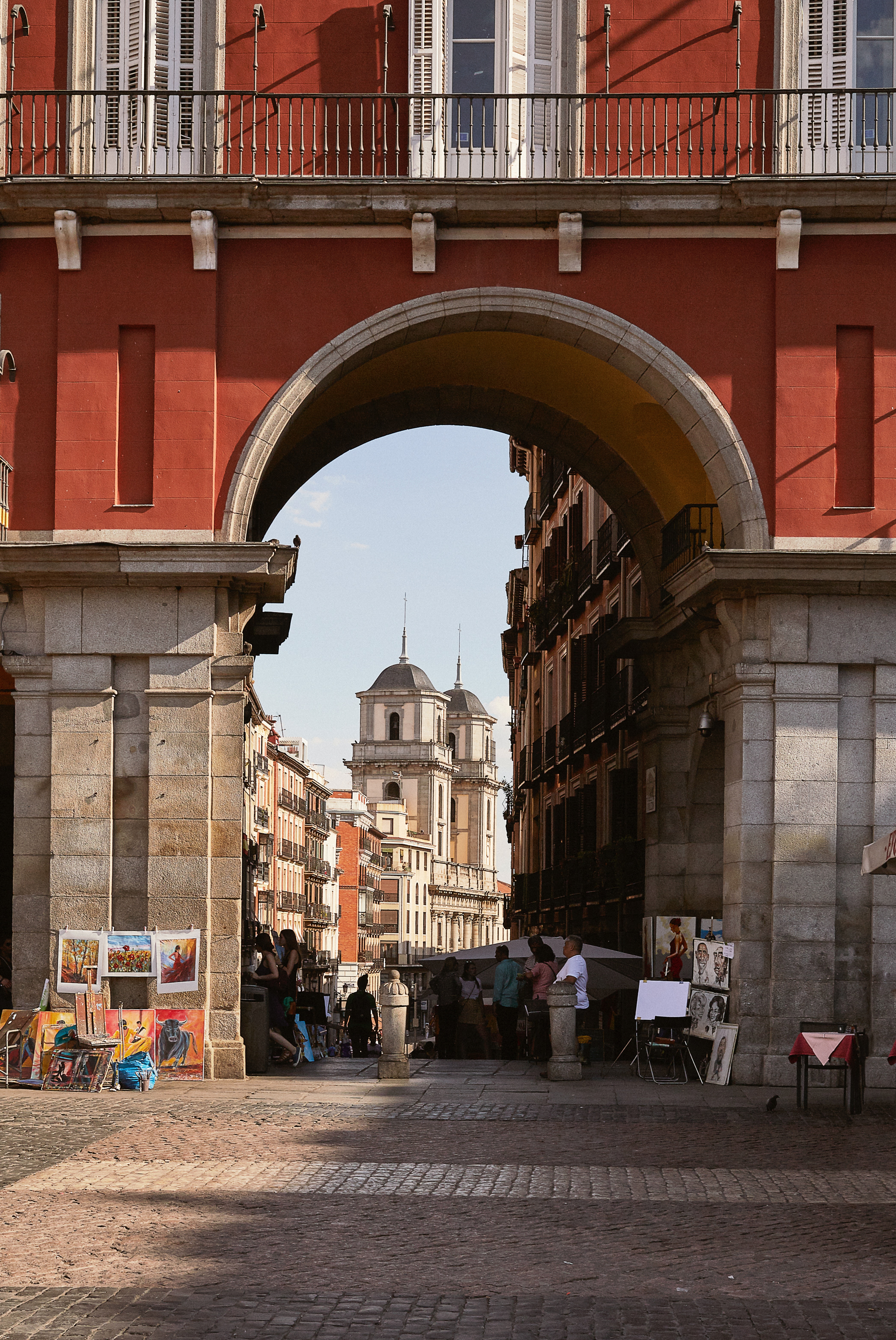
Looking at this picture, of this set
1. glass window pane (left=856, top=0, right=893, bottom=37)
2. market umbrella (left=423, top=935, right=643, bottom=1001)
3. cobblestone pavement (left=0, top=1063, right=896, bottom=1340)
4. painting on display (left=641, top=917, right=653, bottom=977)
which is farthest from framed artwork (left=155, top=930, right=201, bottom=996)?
glass window pane (left=856, top=0, right=893, bottom=37)

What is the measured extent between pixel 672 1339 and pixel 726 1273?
1.52 meters

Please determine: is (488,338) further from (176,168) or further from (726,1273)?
(726,1273)

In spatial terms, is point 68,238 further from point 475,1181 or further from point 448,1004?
point 475,1181

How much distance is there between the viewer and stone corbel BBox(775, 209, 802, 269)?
20531mm

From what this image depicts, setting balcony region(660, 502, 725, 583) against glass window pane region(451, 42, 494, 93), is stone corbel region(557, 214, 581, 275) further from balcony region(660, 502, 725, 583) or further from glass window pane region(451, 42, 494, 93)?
balcony region(660, 502, 725, 583)

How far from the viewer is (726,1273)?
9508 mm

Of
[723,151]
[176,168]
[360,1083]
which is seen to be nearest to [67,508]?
[176,168]

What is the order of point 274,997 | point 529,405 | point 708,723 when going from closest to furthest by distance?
point 274,997 < point 708,723 < point 529,405

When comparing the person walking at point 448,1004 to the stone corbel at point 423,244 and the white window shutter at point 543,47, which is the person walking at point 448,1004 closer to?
the stone corbel at point 423,244

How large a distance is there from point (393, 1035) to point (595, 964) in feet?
18.8

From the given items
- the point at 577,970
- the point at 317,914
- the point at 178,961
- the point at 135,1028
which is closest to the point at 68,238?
the point at 178,961

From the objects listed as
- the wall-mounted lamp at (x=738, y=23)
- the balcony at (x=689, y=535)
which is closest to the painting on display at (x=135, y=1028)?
the balcony at (x=689, y=535)

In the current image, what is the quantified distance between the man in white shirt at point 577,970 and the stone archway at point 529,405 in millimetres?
4813

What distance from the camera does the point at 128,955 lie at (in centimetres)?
1972
